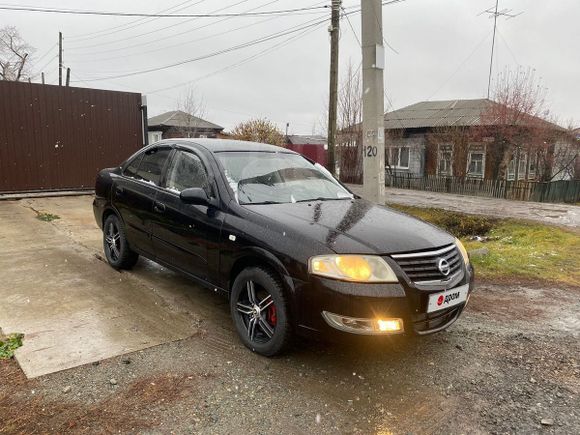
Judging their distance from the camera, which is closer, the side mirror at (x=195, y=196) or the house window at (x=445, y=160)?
the side mirror at (x=195, y=196)

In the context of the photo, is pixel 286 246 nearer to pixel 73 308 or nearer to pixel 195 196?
pixel 195 196

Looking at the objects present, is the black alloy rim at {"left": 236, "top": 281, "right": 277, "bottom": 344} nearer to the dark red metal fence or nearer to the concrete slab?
the concrete slab

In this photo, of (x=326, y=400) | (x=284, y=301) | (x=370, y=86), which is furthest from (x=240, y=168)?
(x=370, y=86)

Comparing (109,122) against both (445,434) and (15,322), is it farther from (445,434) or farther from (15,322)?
(445,434)

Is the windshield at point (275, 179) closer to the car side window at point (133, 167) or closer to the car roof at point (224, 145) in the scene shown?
the car roof at point (224, 145)

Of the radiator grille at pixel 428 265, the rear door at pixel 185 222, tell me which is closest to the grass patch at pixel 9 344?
the rear door at pixel 185 222

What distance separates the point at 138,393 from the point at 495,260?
16.7 ft

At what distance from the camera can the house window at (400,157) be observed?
2568cm

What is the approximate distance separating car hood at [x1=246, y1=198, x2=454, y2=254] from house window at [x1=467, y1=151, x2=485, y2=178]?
64.8 feet

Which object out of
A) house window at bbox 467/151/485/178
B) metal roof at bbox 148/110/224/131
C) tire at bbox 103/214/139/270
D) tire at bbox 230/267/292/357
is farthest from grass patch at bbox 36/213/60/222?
metal roof at bbox 148/110/224/131

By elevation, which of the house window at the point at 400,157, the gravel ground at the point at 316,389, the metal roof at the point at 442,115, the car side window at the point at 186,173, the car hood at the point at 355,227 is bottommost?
the gravel ground at the point at 316,389

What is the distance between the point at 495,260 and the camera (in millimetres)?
6211

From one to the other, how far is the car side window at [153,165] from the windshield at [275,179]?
840mm

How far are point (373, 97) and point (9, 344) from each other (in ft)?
17.2
